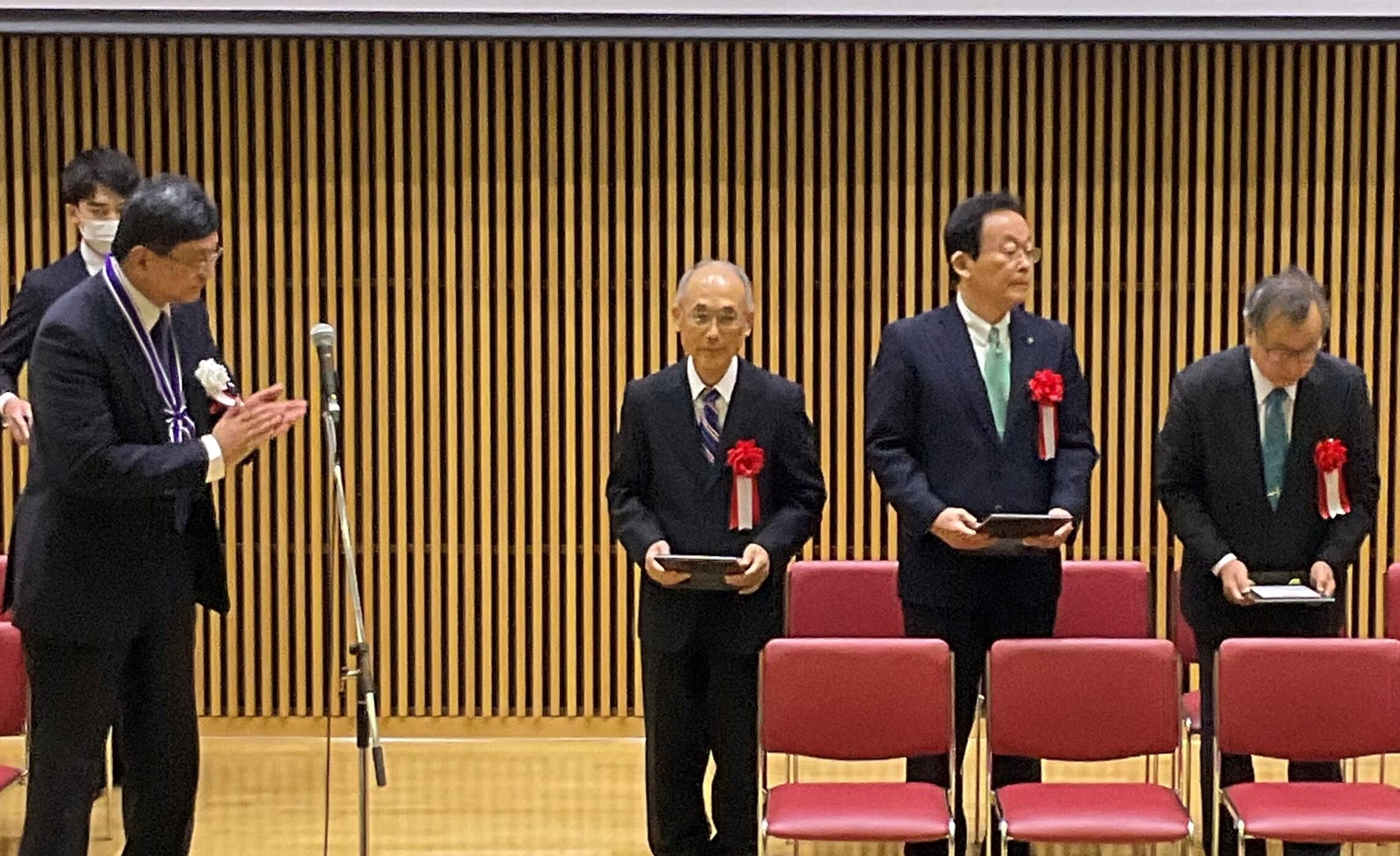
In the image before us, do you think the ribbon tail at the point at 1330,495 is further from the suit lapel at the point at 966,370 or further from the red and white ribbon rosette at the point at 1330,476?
the suit lapel at the point at 966,370

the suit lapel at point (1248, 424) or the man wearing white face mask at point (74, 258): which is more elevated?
the man wearing white face mask at point (74, 258)

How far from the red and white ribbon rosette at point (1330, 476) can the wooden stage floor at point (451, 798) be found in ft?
3.60

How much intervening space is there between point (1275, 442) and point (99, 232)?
11.2ft

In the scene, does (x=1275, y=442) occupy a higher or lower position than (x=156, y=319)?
lower

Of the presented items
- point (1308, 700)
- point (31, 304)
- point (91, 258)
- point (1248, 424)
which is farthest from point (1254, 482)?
point (31, 304)

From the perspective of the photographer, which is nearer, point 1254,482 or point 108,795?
point 1254,482

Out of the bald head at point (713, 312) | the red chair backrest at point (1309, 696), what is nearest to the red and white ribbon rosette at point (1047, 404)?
the red chair backrest at point (1309, 696)

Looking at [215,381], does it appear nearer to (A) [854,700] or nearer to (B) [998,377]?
(A) [854,700]

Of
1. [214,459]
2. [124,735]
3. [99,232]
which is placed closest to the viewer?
[214,459]

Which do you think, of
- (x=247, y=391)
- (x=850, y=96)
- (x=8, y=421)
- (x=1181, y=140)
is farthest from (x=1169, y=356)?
(x=8, y=421)

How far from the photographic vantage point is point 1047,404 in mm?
4812

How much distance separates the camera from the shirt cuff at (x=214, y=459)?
3922 millimetres

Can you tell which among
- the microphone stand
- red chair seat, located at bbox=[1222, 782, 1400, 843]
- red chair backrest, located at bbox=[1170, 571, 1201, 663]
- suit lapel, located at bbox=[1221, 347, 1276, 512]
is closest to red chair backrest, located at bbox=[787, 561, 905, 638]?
red chair backrest, located at bbox=[1170, 571, 1201, 663]

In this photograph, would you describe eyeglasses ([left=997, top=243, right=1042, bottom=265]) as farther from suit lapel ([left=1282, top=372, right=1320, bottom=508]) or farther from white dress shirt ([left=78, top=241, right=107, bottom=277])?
white dress shirt ([left=78, top=241, right=107, bottom=277])
